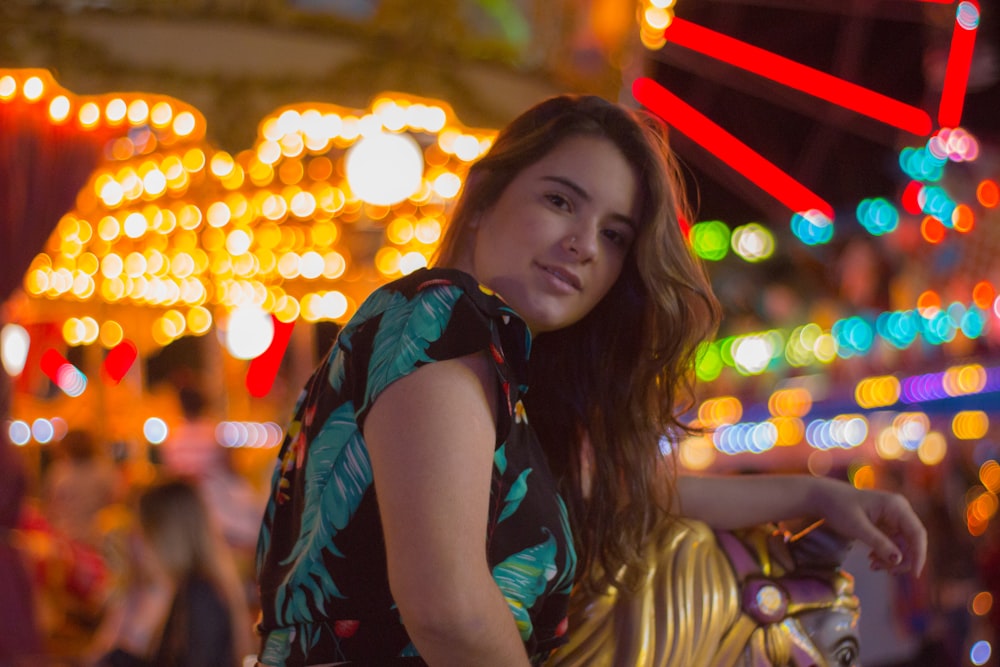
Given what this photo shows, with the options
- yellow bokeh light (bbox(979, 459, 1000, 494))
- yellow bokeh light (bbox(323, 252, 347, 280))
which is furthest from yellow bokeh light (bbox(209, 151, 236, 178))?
yellow bokeh light (bbox(979, 459, 1000, 494))

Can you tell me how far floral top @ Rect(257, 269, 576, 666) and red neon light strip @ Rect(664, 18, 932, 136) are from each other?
503 centimetres

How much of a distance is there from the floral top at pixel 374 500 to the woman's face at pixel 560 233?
0.19m

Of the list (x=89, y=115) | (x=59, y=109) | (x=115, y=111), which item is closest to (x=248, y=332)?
(x=115, y=111)

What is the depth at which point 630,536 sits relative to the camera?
5.38 ft

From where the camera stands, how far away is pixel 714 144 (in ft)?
20.6

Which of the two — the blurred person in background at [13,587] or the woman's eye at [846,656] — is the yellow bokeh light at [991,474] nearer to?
the blurred person in background at [13,587]

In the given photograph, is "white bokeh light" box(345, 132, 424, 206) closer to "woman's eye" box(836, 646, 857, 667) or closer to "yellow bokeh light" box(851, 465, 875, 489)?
"woman's eye" box(836, 646, 857, 667)

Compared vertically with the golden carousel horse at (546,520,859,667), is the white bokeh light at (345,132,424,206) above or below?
above

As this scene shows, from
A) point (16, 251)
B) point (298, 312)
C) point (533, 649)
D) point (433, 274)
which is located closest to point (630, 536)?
point (533, 649)

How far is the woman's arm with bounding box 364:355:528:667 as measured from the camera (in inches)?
43.5

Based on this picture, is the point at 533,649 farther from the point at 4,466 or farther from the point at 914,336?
the point at 914,336

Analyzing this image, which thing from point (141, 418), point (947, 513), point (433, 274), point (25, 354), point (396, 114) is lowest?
point (947, 513)

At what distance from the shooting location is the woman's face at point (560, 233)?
145cm

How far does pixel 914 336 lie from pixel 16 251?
13713 millimetres
